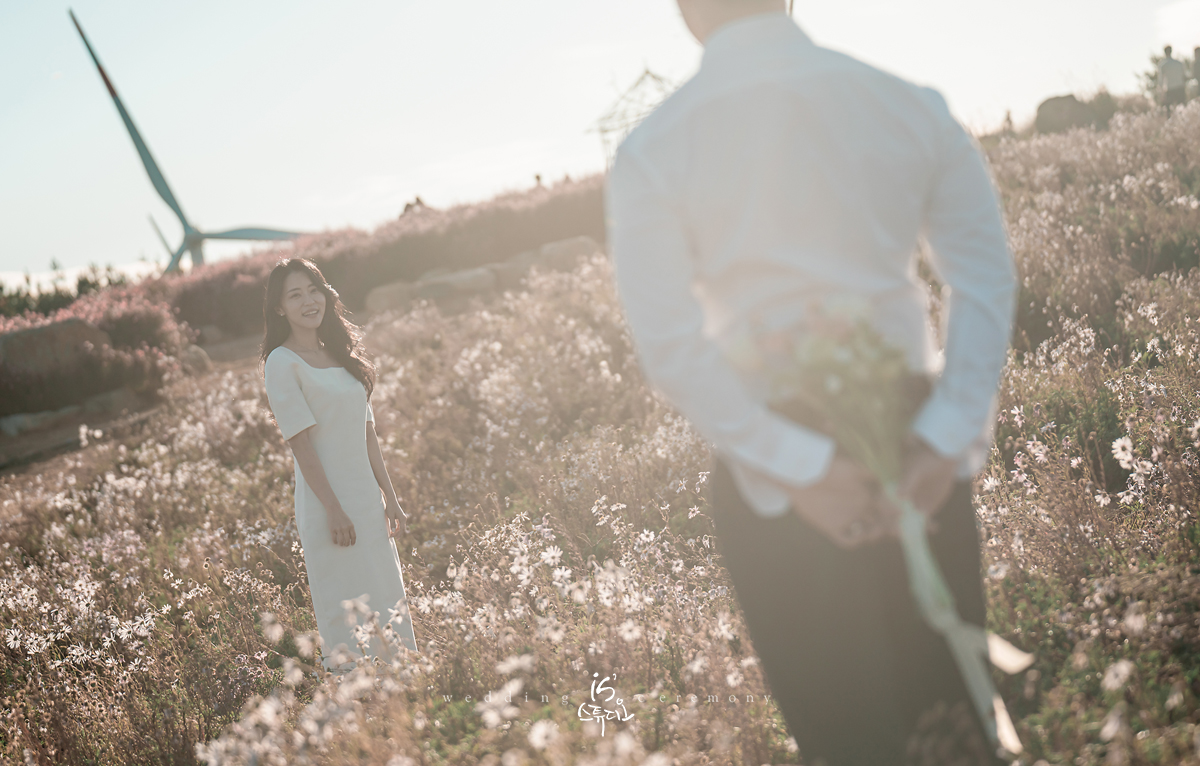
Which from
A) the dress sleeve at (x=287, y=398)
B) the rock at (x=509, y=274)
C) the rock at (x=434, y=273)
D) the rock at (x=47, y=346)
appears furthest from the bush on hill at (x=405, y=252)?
the dress sleeve at (x=287, y=398)

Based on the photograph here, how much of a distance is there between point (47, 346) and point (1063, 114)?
88.5 ft

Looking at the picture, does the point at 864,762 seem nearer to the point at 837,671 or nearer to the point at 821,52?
the point at 837,671

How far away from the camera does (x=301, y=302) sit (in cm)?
438

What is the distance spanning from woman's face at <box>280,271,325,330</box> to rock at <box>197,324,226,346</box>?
63.7 ft

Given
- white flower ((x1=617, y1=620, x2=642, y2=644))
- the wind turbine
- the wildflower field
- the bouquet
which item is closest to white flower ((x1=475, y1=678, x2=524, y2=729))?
the wildflower field

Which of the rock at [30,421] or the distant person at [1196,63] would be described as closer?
the rock at [30,421]

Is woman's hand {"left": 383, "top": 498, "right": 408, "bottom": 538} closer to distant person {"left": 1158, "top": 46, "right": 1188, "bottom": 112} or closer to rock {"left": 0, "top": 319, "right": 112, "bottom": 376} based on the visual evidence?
rock {"left": 0, "top": 319, "right": 112, "bottom": 376}

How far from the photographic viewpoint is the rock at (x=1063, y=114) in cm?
2062

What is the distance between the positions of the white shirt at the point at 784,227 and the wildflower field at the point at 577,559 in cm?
76

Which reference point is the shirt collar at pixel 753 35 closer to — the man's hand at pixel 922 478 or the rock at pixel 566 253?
the man's hand at pixel 922 478

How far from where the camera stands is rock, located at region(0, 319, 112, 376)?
52.5 ft

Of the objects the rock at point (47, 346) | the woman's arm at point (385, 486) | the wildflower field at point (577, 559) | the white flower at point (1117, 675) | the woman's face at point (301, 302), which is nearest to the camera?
the white flower at point (1117, 675)

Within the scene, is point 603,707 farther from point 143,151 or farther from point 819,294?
point 143,151

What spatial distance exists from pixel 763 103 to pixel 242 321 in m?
24.2
